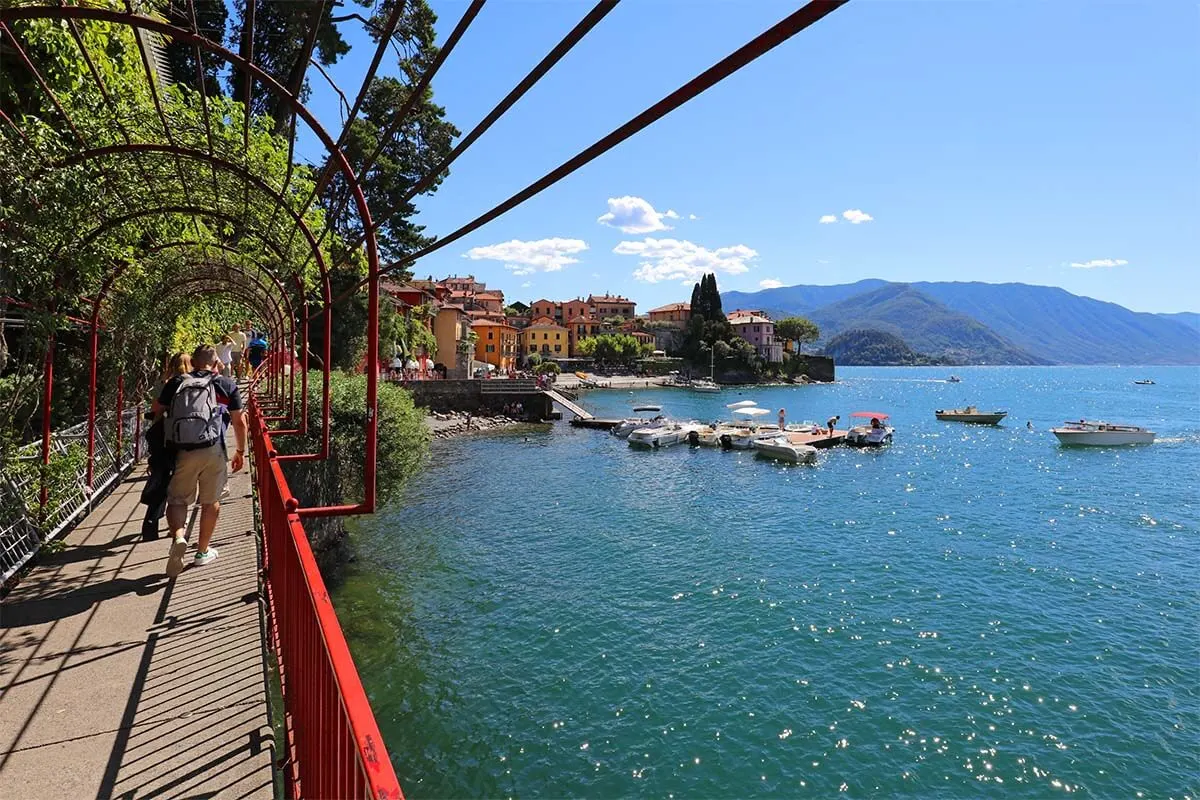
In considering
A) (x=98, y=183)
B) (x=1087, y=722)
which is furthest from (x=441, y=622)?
(x=1087, y=722)

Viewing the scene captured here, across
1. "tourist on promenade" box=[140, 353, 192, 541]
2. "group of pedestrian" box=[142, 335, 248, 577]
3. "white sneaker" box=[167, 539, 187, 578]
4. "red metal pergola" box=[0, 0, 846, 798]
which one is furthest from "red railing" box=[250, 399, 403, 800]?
"tourist on promenade" box=[140, 353, 192, 541]

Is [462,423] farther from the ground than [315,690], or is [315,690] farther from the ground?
[315,690]

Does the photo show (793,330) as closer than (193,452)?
No

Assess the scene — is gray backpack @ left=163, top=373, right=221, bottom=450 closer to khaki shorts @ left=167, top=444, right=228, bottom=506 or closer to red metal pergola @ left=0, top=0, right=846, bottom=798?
khaki shorts @ left=167, top=444, right=228, bottom=506

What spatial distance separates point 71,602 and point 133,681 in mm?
1673

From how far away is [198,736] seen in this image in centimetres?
341

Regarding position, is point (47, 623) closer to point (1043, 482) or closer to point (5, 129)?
point (5, 129)

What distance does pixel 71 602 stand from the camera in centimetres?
499

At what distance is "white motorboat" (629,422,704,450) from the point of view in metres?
41.2

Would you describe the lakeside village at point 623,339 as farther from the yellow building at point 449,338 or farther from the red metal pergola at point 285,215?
the red metal pergola at point 285,215

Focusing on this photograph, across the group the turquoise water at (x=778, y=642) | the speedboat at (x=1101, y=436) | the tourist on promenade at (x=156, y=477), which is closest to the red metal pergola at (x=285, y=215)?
the tourist on promenade at (x=156, y=477)

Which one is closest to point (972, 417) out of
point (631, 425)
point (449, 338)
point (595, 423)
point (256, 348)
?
point (631, 425)

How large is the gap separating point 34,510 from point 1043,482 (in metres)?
37.4

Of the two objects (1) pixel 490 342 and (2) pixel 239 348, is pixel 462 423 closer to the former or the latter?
(2) pixel 239 348
